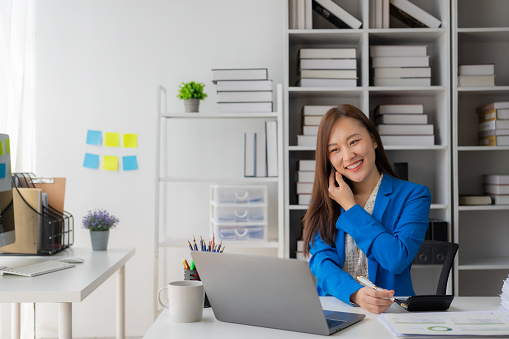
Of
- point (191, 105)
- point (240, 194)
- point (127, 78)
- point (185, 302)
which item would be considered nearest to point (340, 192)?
point (185, 302)

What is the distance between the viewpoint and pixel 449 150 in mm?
2906

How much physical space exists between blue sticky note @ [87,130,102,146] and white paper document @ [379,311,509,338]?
238 cm

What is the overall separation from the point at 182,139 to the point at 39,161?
0.88 metres

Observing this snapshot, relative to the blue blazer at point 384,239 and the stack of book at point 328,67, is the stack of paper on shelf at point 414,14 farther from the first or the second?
the blue blazer at point 384,239

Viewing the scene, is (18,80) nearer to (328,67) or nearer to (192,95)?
(192,95)

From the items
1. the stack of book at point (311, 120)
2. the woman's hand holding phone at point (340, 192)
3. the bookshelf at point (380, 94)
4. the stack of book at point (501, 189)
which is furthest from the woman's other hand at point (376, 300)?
the stack of book at point (501, 189)

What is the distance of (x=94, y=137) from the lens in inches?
126

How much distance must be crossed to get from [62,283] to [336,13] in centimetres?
207

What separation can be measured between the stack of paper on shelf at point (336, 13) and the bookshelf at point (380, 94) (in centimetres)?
6

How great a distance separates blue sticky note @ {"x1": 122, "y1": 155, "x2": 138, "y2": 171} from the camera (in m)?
3.21

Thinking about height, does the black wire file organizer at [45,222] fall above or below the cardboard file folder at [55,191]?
below

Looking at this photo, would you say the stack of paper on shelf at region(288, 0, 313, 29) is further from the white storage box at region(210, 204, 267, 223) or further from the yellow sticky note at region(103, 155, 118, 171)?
the yellow sticky note at region(103, 155, 118, 171)

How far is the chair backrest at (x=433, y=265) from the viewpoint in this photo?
1861mm

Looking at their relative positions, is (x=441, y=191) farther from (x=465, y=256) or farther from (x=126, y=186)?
(x=126, y=186)
